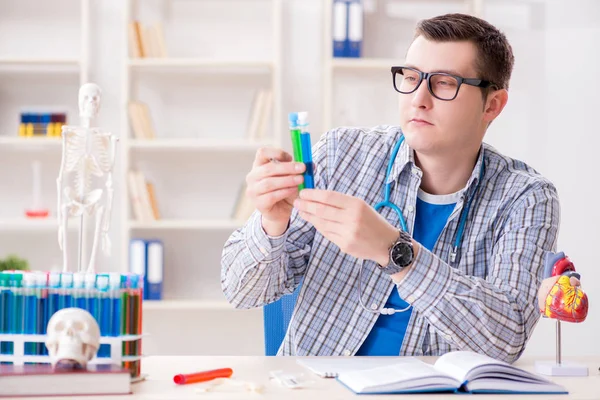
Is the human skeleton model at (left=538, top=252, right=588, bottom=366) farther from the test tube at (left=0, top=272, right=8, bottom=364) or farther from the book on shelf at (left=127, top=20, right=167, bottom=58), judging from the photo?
the book on shelf at (left=127, top=20, right=167, bottom=58)

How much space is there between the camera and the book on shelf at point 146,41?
3.82m

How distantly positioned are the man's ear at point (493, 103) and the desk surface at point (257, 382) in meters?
0.66

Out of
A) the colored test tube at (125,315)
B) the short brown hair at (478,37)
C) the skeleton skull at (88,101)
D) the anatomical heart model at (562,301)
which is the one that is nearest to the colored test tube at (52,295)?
the colored test tube at (125,315)

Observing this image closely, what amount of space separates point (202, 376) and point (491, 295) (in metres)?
0.64

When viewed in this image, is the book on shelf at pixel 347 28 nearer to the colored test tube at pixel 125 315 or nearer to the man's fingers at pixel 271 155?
the man's fingers at pixel 271 155

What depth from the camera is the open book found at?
1.26 meters

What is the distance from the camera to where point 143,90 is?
4055mm

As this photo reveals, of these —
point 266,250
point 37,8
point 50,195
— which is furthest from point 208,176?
point 266,250

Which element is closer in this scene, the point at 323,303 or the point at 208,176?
the point at 323,303

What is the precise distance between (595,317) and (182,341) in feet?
7.14

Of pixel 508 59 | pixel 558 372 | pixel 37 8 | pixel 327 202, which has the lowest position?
pixel 558 372

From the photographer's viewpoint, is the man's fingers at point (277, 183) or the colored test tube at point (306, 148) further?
the man's fingers at point (277, 183)

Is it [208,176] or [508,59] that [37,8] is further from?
[508,59]

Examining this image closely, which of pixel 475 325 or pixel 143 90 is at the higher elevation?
pixel 143 90
